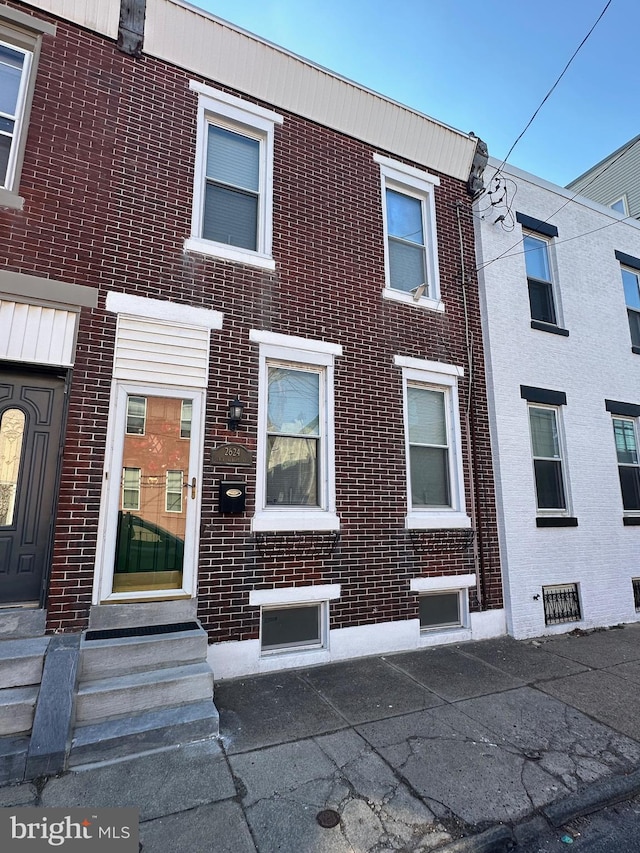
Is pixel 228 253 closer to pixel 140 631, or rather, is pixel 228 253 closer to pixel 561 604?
pixel 140 631

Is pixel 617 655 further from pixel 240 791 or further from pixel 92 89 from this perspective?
pixel 92 89

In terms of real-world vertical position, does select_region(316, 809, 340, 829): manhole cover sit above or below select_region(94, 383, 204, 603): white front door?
below

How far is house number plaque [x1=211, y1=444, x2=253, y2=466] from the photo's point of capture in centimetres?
523

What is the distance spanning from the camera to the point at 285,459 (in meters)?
5.80

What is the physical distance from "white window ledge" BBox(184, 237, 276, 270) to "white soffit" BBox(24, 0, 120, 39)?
8.79ft

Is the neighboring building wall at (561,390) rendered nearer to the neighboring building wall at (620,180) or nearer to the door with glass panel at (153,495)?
the door with glass panel at (153,495)

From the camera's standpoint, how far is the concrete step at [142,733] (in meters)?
3.38

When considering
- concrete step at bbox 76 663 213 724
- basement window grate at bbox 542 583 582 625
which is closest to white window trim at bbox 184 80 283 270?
concrete step at bbox 76 663 213 724

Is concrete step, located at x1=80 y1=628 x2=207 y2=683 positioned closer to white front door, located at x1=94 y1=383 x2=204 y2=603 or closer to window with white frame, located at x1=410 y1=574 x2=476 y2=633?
white front door, located at x1=94 y1=383 x2=204 y2=603

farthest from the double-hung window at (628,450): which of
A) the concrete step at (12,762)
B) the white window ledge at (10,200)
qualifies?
the white window ledge at (10,200)

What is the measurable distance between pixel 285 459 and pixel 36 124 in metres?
4.63

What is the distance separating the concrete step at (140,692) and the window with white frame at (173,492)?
1.60m

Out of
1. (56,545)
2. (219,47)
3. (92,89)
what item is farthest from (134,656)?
(219,47)

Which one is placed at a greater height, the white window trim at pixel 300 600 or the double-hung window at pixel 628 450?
the double-hung window at pixel 628 450
